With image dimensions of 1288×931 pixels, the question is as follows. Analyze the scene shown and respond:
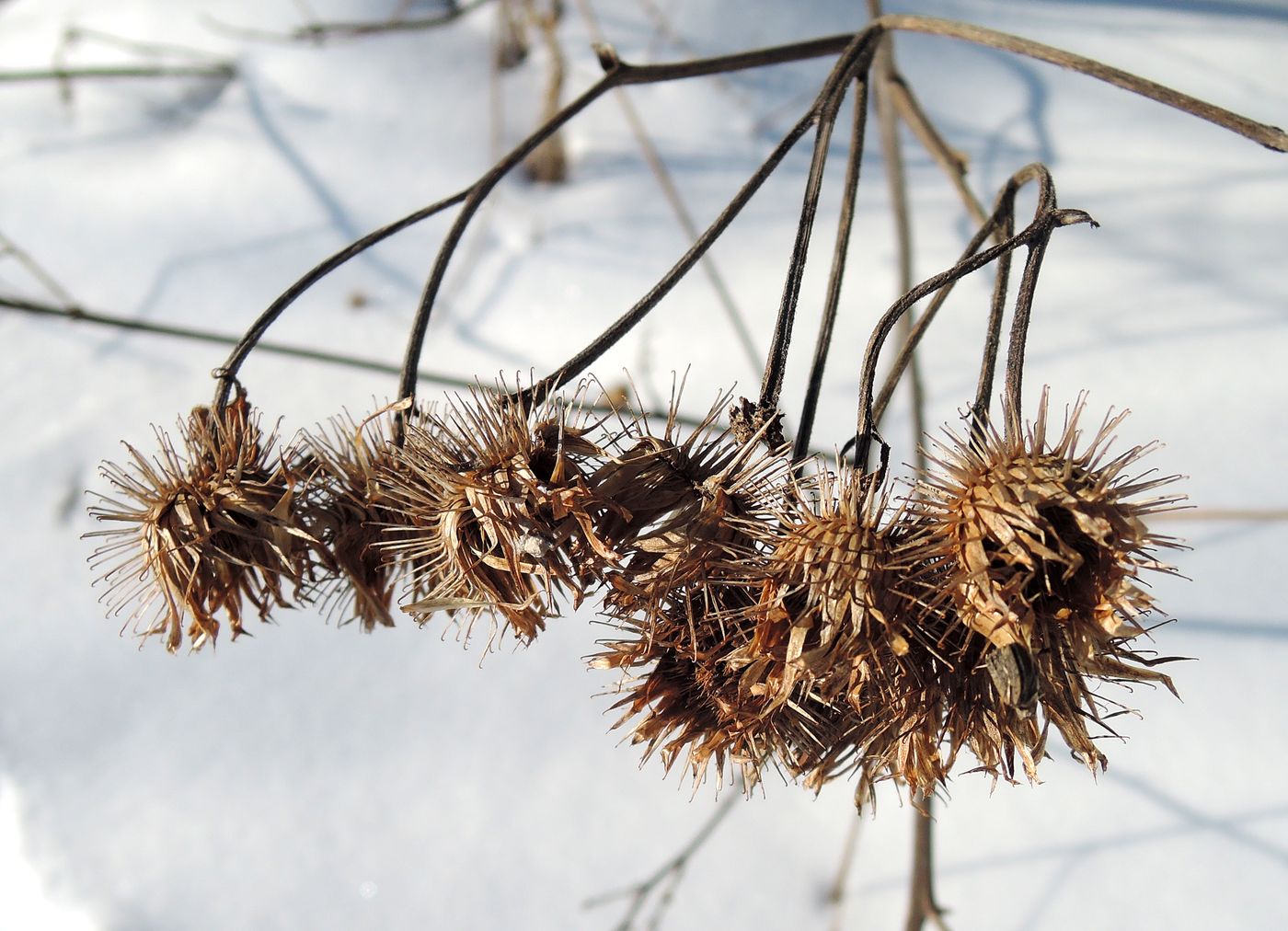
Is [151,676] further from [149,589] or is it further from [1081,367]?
[1081,367]

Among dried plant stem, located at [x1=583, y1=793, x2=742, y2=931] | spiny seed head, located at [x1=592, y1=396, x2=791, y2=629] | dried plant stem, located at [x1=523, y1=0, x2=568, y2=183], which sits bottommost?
dried plant stem, located at [x1=583, y1=793, x2=742, y2=931]

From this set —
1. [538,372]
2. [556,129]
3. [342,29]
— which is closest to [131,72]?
[342,29]

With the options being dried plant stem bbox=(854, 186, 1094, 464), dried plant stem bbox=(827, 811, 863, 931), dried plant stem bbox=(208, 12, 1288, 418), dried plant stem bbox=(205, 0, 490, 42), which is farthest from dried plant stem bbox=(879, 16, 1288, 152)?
dried plant stem bbox=(205, 0, 490, 42)

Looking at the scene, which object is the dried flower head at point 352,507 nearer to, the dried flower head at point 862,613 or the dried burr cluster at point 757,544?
the dried burr cluster at point 757,544

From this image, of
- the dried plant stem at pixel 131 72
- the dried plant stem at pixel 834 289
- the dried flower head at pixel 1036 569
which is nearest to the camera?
the dried flower head at pixel 1036 569

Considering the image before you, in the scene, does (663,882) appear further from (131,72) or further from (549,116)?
(131,72)

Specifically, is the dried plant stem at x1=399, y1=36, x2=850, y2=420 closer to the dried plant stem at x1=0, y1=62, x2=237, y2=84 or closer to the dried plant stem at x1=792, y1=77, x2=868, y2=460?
the dried plant stem at x1=792, y1=77, x2=868, y2=460

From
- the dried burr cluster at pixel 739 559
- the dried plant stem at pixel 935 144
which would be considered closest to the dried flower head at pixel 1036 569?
the dried burr cluster at pixel 739 559
